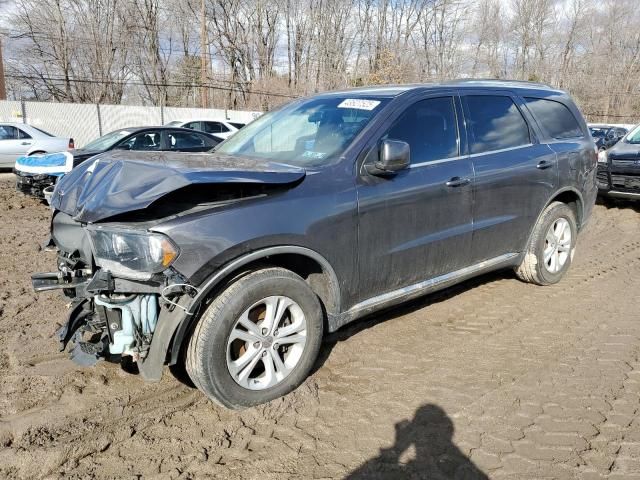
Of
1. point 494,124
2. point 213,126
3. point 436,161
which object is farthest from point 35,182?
point 213,126

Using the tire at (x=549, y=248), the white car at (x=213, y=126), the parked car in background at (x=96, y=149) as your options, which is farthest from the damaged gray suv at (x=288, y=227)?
the white car at (x=213, y=126)

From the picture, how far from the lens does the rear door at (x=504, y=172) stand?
4.19m

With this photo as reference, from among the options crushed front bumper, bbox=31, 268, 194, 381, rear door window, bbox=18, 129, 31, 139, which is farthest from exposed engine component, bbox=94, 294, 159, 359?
rear door window, bbox=18, 129, 31, 139

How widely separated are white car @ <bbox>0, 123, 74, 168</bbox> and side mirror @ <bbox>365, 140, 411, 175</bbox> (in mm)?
13142

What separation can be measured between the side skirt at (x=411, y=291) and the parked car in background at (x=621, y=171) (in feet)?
19.9

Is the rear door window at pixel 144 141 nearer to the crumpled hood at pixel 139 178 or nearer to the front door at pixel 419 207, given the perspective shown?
the crumpled hood at pixel 139 178

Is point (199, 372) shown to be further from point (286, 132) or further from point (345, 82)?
point (345, 82)

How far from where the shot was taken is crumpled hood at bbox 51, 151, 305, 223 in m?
2.66

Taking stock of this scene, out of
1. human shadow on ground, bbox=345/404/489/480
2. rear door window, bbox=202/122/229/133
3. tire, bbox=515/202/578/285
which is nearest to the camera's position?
human shadow on ground, bbox=345/404/489/480

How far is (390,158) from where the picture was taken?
10.8ft

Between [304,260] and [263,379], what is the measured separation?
0.76 meters

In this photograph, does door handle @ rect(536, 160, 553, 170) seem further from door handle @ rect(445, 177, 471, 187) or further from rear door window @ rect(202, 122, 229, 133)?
rear door window @ rect(202, 122, 229, 133)

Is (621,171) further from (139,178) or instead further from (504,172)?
(139,178)

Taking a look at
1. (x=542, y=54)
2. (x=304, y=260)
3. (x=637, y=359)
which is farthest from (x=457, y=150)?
(x=542, y=54)
